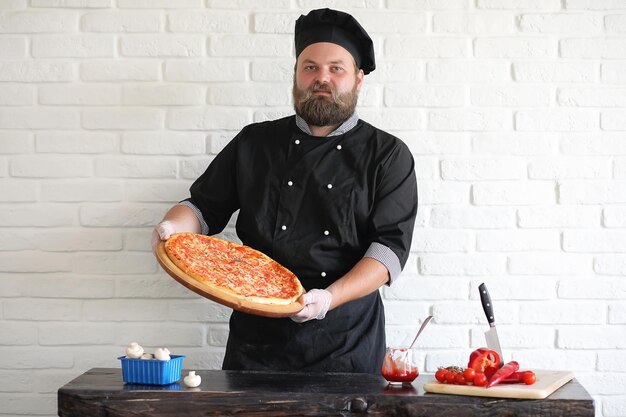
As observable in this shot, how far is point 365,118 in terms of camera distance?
11.4 ft

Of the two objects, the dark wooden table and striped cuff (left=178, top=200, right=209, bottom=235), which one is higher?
striped cuff (left=178, top=200, right=209, bottom=235)

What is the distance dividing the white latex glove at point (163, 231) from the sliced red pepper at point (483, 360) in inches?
43.7

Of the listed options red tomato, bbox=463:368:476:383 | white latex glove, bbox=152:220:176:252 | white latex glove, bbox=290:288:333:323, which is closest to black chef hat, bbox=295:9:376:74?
white latex glove, bbox=152:220:176:252

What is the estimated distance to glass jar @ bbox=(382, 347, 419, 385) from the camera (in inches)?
101

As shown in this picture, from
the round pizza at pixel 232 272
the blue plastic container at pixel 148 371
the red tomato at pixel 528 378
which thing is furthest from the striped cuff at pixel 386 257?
the blue plastic container at pixel 148 371

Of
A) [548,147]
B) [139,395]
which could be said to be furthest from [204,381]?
[548,147]

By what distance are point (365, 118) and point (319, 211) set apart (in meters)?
0.56

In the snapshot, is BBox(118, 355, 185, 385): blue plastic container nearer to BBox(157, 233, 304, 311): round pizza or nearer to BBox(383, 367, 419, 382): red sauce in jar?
BBox(157, 233, 304, 311): round pizza

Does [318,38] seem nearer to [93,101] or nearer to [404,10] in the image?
[404,10]

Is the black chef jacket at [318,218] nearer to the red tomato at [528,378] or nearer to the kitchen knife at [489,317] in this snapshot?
the kitchen knife at [489,317]

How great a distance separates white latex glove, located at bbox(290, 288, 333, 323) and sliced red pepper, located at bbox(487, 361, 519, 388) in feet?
1.96

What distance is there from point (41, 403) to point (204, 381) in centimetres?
127

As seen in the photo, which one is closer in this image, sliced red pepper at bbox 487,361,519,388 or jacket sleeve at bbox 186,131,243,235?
sliced red pepper at bbox 487,361,519,388

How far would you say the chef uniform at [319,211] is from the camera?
9.92ft
